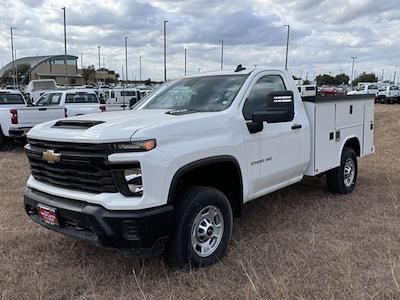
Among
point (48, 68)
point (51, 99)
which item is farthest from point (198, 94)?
point (48, 68)

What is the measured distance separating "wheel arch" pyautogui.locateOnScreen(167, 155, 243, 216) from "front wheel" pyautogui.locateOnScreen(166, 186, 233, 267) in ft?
0.51

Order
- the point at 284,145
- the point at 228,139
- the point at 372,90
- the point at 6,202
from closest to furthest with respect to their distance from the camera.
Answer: the point at 228,139
the point at 284,145
the point at 6,202
the point at 372,90

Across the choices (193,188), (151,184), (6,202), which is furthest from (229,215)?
(6,202)

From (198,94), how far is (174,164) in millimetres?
1527

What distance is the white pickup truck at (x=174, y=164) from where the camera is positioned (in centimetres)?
354

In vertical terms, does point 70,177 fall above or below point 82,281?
above

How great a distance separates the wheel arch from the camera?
12.4ft

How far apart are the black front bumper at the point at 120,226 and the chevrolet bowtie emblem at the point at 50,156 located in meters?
0.39

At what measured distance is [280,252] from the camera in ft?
14.9

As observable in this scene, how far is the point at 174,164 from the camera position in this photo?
3.67m

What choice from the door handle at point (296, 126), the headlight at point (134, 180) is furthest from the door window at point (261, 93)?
the headlight at point (134, 180)

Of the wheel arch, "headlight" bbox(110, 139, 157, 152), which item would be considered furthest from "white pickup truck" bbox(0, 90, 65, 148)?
"headlight" bbox(110, 139, 157, 152)

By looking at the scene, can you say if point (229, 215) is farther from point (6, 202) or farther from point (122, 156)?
point (6, 202)

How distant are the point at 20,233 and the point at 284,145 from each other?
317 centimetres
